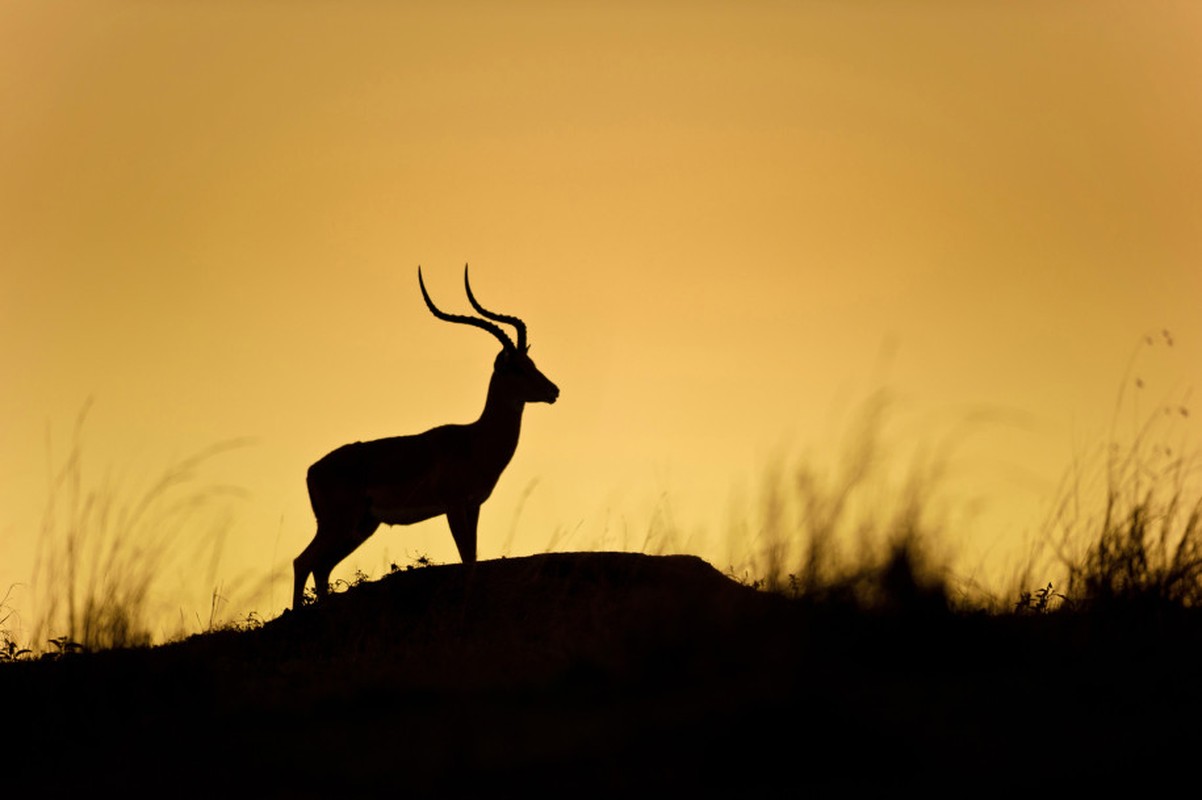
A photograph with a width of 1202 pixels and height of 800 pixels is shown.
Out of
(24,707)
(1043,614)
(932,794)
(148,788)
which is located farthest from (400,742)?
(1043,614)

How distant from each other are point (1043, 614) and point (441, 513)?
716 cm

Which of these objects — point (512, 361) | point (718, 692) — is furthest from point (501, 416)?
point (718, 692)

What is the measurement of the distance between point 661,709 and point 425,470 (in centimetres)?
851

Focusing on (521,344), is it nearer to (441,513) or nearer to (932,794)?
(441,513)

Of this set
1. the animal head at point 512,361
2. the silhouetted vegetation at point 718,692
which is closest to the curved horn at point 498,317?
the animal head at point 512,361

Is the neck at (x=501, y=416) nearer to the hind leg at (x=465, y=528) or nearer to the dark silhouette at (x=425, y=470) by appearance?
the dark silhouette at (x=425, y=470)

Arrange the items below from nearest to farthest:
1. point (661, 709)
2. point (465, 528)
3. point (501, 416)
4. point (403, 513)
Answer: point (661, 709) < point (465, 528) < point (403, 513) < point (501, 416)

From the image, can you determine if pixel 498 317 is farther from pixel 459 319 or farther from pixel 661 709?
pixel 661 709

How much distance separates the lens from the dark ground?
529cm

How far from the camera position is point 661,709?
6133mm

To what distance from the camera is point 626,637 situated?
707 centimetres

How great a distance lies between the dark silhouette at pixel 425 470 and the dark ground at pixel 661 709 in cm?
506

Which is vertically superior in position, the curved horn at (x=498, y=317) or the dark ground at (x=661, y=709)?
the curved horn at (x=498, y=317)

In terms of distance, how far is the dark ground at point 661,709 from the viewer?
529 centimetres
